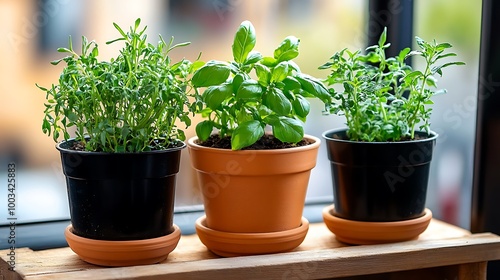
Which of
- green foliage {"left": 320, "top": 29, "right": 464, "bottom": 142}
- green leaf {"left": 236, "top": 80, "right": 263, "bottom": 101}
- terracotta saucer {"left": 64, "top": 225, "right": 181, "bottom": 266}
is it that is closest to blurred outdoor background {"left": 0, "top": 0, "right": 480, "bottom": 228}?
green foliage {"left": 320, "top": 29, "right": 464, "bottom": 142}

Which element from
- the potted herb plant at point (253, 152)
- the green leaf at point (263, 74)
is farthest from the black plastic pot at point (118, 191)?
the green leaf at point (263, 74)

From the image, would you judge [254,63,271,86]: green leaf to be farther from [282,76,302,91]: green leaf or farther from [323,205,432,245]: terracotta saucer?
[323,205,432,245]: terracotta saucer

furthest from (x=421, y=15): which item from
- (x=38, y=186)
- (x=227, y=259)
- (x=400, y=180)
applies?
(x=38, y=186)

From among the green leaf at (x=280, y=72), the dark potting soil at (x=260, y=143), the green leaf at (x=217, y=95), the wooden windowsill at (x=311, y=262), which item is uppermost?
the green leaf at (x=280, y=72)

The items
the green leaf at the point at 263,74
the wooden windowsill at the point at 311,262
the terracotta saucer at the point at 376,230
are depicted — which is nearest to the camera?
the wooden windowsill at the point at 311,262

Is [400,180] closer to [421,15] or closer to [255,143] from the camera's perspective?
[255,143]

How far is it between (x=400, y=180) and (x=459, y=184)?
0.48 metres

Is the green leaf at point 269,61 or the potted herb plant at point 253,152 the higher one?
the green leaf at point 269,61

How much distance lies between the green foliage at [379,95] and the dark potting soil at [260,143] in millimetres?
116

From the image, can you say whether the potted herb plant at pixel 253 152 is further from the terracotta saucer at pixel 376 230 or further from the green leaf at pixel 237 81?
the terracotta saucer at pixel 376 230

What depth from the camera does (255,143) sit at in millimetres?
1377

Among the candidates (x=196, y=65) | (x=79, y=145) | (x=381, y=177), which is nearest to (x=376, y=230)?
(x=381, y=177)

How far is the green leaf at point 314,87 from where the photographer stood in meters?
1.37

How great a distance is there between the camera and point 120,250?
1271 millimetres
